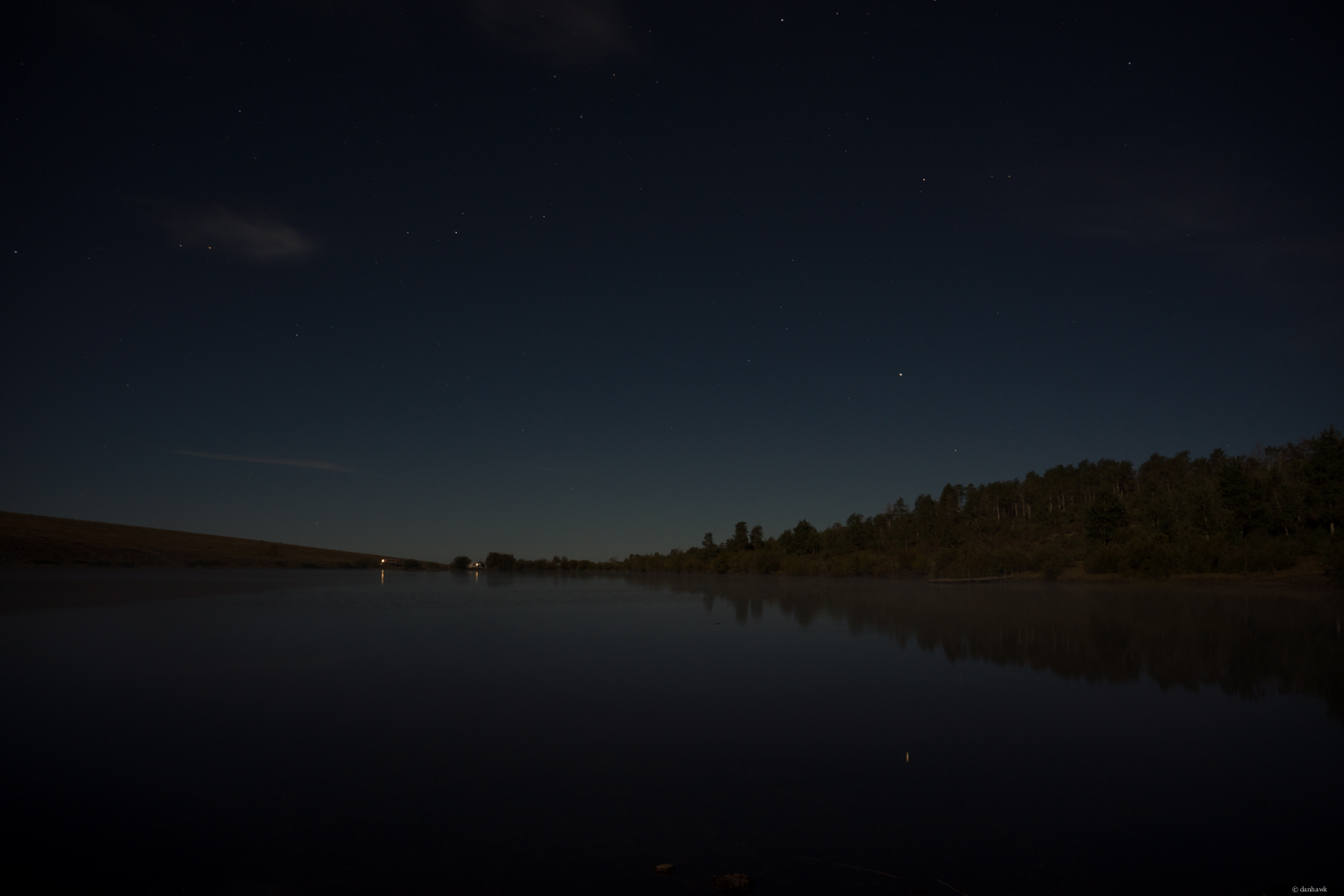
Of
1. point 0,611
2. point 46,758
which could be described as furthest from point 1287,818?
point 0,611

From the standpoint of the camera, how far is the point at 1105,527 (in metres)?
94.1

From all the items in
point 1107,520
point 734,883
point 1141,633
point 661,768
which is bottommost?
point 1141,633

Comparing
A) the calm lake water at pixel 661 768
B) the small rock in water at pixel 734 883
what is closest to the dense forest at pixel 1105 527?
the calm lake water at pixel 661 768

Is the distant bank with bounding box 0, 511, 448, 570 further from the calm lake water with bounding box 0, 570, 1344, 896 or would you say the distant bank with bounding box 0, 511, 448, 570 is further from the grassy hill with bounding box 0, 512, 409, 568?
the calm lake water with bounding box 0, 570, 1344, 896

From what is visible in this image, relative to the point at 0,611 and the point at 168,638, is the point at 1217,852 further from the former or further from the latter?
the point at 0,611

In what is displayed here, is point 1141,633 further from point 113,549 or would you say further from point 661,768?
point 113,549

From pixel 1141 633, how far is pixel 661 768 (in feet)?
81.2

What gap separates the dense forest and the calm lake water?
198 feet

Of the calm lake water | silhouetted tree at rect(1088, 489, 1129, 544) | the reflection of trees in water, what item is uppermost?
silhouetted tree at rect(1088, 489, 1129, 544)

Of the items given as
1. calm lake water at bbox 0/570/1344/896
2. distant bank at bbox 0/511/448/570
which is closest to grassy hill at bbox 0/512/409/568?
distant bank at bbox 0/511/448/570

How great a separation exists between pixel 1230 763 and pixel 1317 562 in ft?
248

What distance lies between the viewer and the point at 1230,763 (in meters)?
10.2

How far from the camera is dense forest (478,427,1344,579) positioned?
72.8m

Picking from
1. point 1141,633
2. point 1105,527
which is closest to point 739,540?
point 1105,527
